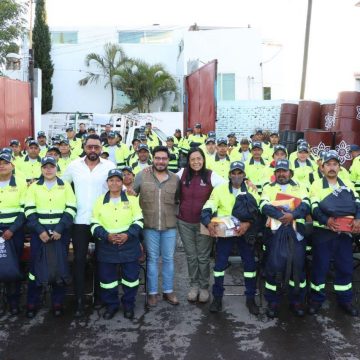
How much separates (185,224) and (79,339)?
179 cm

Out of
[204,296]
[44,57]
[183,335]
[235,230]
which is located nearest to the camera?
[183,335]

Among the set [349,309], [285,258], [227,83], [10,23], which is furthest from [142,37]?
[349,309]

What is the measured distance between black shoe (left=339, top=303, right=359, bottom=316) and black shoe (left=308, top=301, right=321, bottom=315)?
285 millimetres

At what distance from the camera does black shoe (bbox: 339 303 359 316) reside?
17.5 ft

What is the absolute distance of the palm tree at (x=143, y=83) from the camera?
27.1 m

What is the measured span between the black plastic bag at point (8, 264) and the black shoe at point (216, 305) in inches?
86.0

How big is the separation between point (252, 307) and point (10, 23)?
15.0 metres

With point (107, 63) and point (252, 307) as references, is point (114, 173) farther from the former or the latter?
point (107, 63)

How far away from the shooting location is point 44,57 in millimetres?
28516

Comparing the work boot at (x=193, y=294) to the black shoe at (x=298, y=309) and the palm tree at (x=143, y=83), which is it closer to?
the black shoe at (x=298, y=309)

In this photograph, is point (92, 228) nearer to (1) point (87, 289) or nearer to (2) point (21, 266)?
(2) point (21, 266)

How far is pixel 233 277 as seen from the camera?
672cm

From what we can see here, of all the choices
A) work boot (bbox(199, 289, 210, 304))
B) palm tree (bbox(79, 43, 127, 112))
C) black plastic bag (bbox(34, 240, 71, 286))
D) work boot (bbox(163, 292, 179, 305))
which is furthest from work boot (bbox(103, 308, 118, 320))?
palm tree (bbox(79, 43, 127, 112))

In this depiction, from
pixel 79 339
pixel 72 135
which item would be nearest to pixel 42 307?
pixel 79 339
